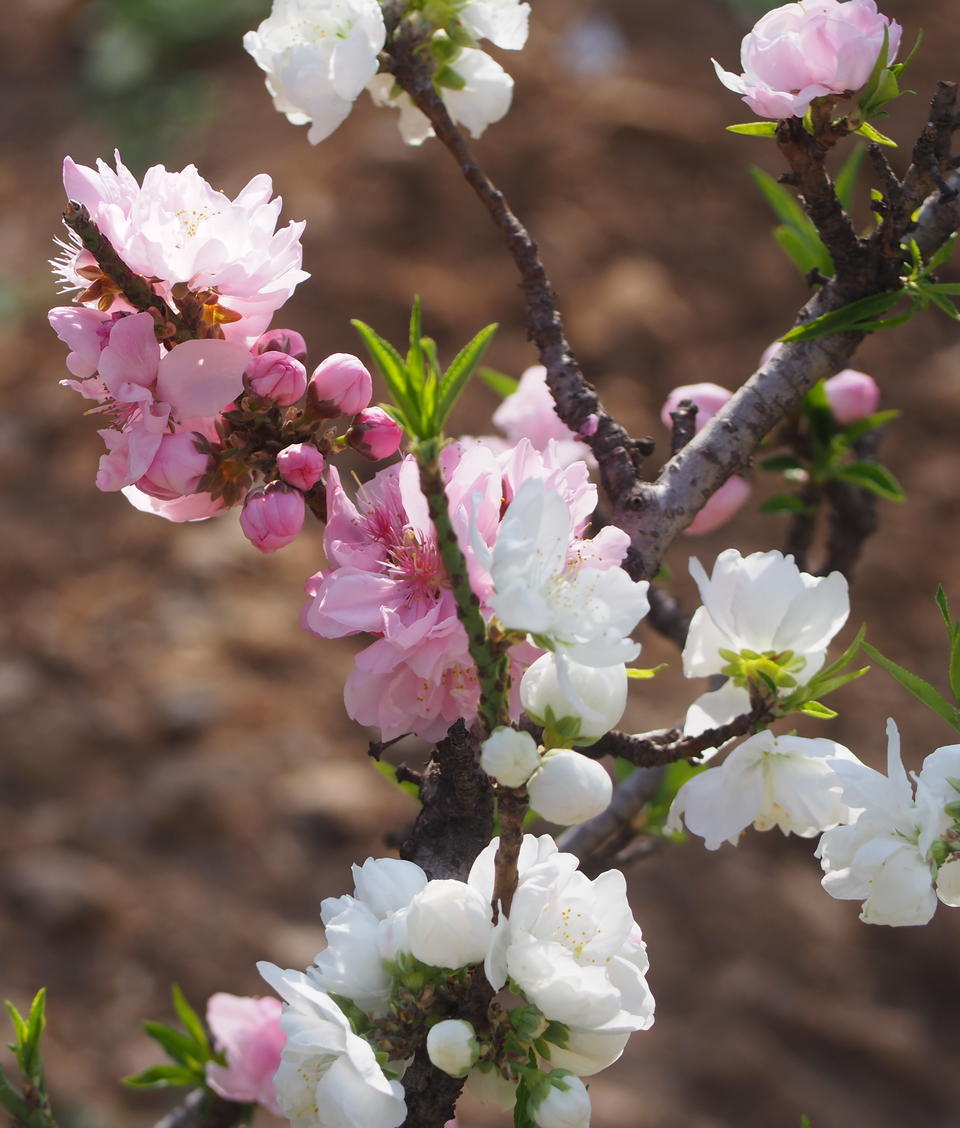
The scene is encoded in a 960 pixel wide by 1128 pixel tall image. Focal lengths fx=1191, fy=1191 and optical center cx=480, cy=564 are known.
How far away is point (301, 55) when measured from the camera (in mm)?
822

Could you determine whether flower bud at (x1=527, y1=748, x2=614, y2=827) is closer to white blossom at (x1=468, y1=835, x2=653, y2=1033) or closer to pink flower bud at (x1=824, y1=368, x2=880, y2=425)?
white blossom at (x1=468, y1=835, x2=653, y2=1033)

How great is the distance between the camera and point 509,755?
0.53m

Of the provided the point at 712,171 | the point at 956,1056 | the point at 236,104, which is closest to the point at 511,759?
the point at 956,1056

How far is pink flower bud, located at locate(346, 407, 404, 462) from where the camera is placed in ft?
2.40

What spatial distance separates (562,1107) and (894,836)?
21 cm

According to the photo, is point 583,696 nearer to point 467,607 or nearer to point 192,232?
point 467,607

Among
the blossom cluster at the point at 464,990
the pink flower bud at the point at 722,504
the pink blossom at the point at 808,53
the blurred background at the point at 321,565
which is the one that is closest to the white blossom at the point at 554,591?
the blossom cluster at the point at 464,990

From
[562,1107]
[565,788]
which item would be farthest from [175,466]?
[562,1107]

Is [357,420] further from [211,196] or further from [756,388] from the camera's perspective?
[756,388]

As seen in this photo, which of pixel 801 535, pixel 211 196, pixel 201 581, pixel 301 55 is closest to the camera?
pixel 211 196

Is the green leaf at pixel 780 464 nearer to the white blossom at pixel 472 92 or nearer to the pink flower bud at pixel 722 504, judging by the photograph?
the pink flower bud at pixel 722 504

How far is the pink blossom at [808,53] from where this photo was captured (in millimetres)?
729

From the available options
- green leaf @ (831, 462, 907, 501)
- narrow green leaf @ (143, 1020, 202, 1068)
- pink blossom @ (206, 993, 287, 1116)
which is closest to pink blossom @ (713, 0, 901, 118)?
green leaf @ (831, 462, 907, 501)

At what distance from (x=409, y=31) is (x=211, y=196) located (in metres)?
0.28
